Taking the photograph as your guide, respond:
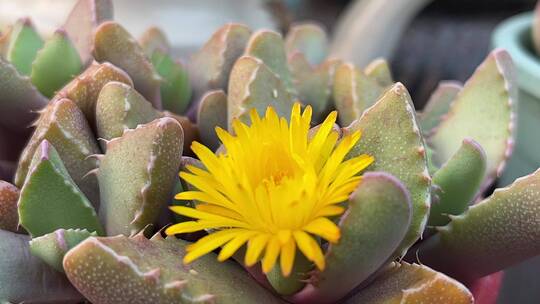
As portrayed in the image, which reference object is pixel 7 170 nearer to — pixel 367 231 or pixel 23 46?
pixel 23 46

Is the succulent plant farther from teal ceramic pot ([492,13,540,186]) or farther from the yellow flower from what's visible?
teal ceramic pot ([492,13,540,186])

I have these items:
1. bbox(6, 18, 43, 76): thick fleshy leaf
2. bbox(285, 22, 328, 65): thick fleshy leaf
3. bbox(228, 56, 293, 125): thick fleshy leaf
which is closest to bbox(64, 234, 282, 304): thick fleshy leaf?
bbox(228, 56, 293, 125): thick fleshy leaf

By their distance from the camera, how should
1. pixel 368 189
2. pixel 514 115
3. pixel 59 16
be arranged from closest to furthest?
1. pixel 368 189
2. pixel 514 115
3. pixel 59 16

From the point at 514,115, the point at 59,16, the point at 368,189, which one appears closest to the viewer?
the point at 368,189

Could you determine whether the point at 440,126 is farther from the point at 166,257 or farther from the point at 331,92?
the point at 166,257

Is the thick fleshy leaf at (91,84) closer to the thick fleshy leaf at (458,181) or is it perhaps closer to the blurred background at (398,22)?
the thick fleshy leaf at (458,181)

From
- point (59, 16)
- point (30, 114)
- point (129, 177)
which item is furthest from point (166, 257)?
point (59, 16)

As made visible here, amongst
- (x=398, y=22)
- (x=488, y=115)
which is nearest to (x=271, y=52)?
(x=488, y=115)
